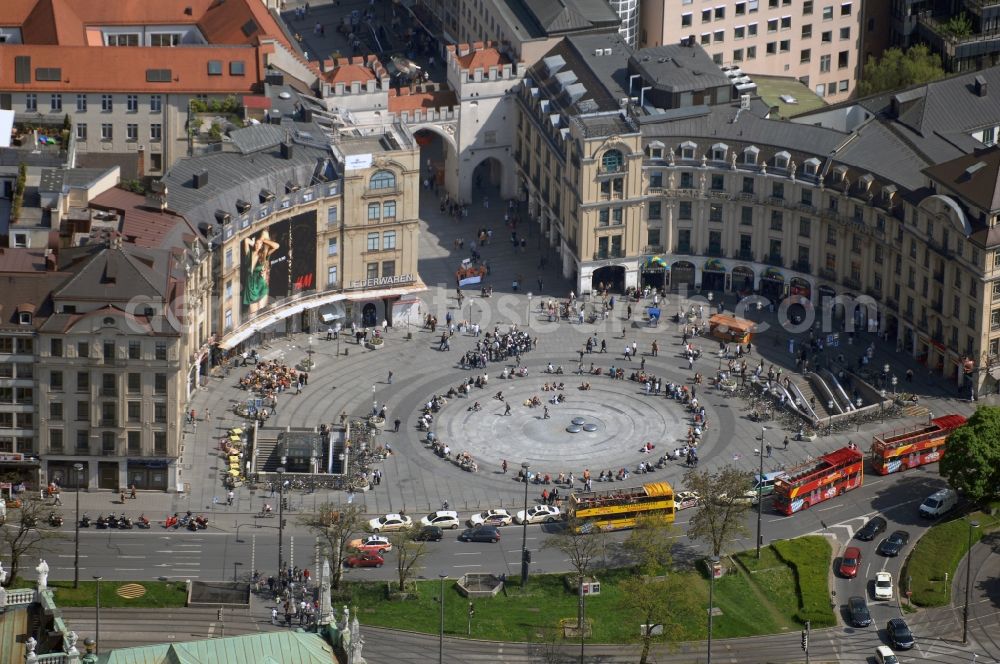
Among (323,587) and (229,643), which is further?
(323,587)

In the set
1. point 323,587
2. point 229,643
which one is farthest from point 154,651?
point 323,587

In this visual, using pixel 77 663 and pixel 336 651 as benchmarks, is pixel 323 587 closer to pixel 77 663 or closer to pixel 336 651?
pixel 336 651

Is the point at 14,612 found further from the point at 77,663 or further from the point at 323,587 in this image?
the point at 323,587

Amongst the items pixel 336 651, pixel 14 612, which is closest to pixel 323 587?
pixel 336 651

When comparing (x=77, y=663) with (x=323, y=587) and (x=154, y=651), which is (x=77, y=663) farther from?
(x=323, y=587)

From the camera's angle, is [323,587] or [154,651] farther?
[323,587]
